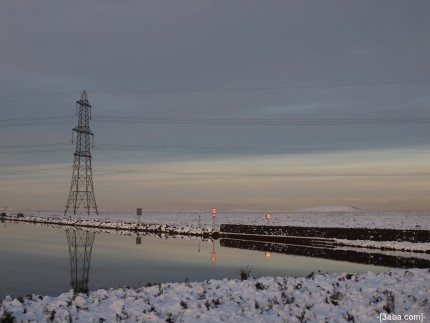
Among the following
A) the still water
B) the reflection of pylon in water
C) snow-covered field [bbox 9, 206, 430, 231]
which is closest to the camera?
the reflection of pylon in water

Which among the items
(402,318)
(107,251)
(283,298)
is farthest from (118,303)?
(107,251)

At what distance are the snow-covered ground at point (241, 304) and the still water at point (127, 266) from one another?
4.98 m

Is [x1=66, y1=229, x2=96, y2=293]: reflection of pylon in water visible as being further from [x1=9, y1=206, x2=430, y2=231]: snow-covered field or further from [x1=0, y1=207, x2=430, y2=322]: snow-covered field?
[x1=9, y1=206, x2=430, y2=231]: snow-covered field

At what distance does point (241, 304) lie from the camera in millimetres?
11836

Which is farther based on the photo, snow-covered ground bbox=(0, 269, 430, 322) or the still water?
the still water

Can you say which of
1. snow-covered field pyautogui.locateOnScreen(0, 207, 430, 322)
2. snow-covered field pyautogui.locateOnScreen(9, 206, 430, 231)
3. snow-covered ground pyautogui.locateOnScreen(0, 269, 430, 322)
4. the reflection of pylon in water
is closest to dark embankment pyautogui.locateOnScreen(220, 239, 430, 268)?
snow-covered field pyautogui.locateOnScreen(0, 207, 430, 322)

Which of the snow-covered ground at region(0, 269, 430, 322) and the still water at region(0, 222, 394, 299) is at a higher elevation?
the snow-covered ground at region(0, 269, 430, 322)

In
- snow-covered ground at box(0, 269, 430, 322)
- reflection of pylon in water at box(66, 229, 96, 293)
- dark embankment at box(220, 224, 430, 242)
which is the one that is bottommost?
reflection of pylon in water at box(66, 229, 96, 293)

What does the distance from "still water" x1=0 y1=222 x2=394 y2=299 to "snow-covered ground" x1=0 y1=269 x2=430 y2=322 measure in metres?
4.98

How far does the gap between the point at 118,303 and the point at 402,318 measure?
6.59 metres

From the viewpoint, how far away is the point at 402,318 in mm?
10375

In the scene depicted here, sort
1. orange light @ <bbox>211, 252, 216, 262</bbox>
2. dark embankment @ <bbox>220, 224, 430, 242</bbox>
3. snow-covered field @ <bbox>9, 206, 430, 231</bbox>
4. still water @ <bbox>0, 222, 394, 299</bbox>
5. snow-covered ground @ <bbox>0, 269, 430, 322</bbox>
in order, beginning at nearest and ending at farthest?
1. snow-covered ground @ <bbox>0, 269, 430, 322</bbox>
2. still water @ <bbox>0, 222, 394, 299</bbox>
3. orange light @ <bbox>211, 252, 216, 262</bbox>
4. dark embankment @ <bbox>220, 224, 430, 242</bbox>
5. snow-covered field @ <bbox>9, 206, 430, 231</bbox>

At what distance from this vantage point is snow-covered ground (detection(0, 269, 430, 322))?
1041 centimetres

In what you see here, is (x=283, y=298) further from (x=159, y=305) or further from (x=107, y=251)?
(x=107, y=251)
